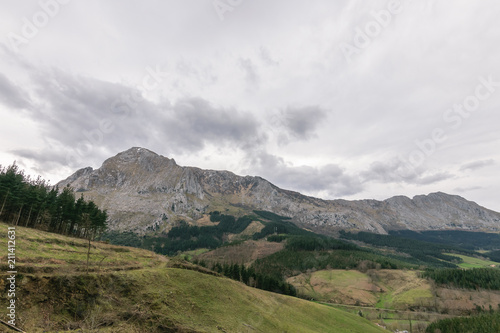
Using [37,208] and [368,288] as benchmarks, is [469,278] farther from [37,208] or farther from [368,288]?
[37,208]

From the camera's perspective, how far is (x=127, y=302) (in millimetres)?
29344

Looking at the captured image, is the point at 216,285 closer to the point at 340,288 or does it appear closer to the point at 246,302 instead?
the point at 246,302

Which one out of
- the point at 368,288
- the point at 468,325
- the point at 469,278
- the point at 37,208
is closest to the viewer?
the point at 37,208

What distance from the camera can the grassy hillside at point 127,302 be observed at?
2317 centimetres

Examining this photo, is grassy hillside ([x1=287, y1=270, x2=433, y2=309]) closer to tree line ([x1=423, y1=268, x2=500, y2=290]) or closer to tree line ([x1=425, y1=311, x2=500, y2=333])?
tree line ([x1=423, y1=268, x2=500, y2=290])

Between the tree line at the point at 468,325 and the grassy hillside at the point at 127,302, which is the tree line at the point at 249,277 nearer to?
the grassy hillside at the point at 127,302

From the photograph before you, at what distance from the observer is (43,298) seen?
2403 cm

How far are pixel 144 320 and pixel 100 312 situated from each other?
196 inches

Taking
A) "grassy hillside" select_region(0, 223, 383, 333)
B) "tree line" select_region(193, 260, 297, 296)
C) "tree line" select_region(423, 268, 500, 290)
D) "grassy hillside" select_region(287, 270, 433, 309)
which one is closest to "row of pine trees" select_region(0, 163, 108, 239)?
"grassy hillside" select_region(0, 223, 383, 333)

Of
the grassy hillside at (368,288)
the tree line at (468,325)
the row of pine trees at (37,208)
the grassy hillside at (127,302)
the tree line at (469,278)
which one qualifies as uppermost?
the row of pine trees at (37,208)

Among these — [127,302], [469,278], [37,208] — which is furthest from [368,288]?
[37,208]

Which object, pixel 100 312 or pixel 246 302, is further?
pixel 246 302

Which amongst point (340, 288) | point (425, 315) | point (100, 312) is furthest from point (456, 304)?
point (100, 312)

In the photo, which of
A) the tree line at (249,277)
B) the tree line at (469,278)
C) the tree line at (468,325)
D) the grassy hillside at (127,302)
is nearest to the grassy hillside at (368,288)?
the tree line at (469,278)
